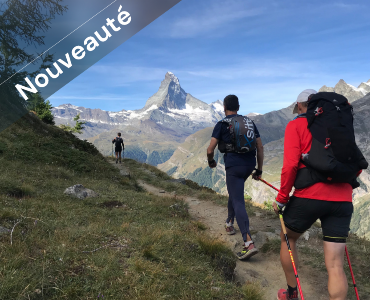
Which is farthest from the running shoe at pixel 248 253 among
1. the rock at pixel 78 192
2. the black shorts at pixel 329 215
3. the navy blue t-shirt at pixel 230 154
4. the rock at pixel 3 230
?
the rock at pixel 78 192

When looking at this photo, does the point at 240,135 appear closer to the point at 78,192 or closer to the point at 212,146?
the point at 212,146

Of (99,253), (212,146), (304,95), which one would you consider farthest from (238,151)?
(99,253)

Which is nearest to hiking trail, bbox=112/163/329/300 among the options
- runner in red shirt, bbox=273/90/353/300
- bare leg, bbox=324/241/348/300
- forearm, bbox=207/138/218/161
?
bare leg, bbox=324/241/348/300

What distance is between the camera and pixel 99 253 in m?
4.48

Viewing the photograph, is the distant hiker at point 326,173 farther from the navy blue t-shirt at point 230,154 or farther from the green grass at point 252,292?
the navy blue t-shirt at point 230,154

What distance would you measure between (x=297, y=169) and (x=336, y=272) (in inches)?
58.3

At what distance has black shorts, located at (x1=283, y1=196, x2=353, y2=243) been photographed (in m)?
3.45

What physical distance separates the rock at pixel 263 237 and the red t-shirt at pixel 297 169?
12.2ft

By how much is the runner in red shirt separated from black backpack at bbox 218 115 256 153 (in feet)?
6.88

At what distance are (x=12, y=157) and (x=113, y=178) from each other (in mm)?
5162

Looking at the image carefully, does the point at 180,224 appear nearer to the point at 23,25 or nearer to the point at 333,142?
the point at 333,142

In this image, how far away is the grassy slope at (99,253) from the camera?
136 inches

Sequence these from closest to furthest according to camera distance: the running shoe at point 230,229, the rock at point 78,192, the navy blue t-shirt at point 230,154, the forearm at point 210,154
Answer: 1. the navy blue t-shirt at point 230,154
2. the forearm at point 210,154
3. the running shoe at point 230,229
4. the rock at point 78,192

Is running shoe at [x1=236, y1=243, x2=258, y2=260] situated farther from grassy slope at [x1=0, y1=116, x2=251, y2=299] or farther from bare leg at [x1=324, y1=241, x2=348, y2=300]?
bare leg at [x1=324, y1=241, x2=348, y2=300]
